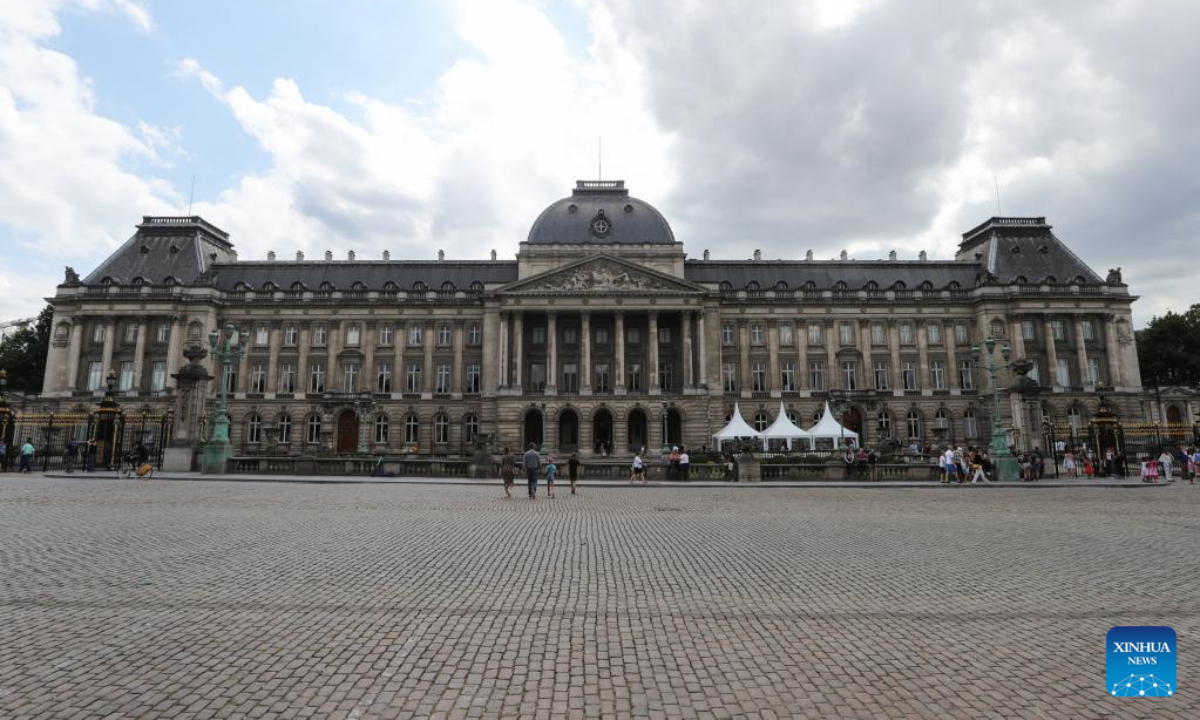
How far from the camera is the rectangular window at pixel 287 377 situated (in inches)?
2406

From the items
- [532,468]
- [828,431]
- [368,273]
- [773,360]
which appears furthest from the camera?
[368,273]

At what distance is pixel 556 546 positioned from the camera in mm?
12000

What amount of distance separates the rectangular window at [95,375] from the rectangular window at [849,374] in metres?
69.0

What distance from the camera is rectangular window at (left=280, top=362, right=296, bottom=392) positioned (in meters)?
61.1

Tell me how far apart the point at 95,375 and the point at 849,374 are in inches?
2784

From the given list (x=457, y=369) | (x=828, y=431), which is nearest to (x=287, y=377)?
(x=457, y=369)

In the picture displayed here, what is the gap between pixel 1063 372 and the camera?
60.8m

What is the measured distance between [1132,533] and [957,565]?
6.77 metres

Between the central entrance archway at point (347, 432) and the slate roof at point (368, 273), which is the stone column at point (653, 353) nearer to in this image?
the slate roof at point (368, 273)

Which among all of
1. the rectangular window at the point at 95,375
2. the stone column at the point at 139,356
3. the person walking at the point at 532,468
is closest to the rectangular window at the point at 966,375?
the person walking at the point at 532,468

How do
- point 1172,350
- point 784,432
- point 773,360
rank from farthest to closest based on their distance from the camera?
point 1172,350, point 773,360, point 784,432

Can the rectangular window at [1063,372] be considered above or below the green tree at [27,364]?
below

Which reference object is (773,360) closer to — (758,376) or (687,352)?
(758,376)

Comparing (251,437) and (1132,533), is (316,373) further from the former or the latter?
(1132,533)
